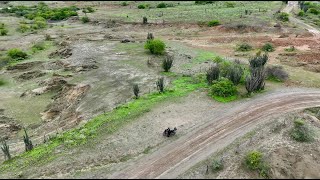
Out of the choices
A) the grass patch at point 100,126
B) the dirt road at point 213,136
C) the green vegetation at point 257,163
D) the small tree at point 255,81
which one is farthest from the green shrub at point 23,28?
the green vegetation at point 257,163

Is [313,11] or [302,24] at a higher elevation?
[313,11]

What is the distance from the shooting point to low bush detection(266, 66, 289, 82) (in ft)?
90.4

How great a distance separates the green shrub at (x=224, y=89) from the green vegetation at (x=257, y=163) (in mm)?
8443

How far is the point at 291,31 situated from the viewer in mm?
44406

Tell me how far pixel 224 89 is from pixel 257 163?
9098 millimetres

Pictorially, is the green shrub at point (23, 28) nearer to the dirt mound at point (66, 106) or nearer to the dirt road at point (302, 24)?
the dirt mound at point (66, 106)

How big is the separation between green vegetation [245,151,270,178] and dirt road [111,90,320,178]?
2.05 meters

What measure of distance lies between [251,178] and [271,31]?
34.0 meters

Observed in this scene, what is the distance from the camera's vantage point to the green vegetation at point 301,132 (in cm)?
1822

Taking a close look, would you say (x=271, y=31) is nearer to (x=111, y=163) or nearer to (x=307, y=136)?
(x=307, y=136)

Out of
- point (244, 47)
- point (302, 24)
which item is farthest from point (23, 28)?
point (302, 24)

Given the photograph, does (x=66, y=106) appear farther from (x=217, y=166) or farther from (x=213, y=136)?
(x=217, y=166)

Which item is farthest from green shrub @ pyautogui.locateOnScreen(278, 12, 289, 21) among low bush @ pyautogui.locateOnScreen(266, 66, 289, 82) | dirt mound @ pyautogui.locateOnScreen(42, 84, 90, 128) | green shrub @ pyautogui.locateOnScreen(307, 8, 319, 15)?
dirt mound @ pyautogui.locateOnScreen(42, 84, 90, 128)

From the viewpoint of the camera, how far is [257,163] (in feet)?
51.5
